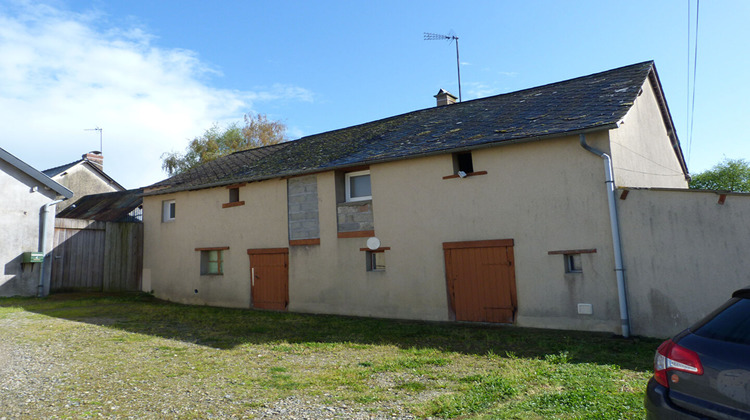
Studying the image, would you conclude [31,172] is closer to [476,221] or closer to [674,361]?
[476,221]

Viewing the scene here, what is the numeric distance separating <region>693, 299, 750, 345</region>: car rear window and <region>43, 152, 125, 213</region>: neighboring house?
2652cm

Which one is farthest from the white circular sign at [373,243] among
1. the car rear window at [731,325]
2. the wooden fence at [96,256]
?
the wooden fence at [96,256]

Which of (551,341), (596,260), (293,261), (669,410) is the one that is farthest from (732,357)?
(293,261)

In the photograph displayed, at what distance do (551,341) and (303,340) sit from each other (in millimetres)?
4124

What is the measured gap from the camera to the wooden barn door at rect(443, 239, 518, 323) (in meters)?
9.26

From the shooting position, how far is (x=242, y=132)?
32.2m

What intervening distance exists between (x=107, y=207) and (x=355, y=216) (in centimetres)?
1486

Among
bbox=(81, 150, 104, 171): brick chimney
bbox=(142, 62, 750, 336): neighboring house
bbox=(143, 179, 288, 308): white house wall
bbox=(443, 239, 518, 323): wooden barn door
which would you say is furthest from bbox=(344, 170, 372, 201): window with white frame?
bbox=(81, 150, 104, 171): brick chimney

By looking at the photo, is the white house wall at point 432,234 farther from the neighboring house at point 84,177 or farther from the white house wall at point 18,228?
the neighboring house at point 84,177

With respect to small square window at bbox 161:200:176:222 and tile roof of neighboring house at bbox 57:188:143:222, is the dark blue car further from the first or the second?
tile roof of neighboring house at bbox 57:188:143:222

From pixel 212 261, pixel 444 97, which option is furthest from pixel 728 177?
pixel 212 261

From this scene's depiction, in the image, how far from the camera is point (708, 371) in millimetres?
2674

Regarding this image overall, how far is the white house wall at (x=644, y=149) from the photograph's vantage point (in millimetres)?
9070

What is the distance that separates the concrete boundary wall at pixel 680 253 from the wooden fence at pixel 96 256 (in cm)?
1464
